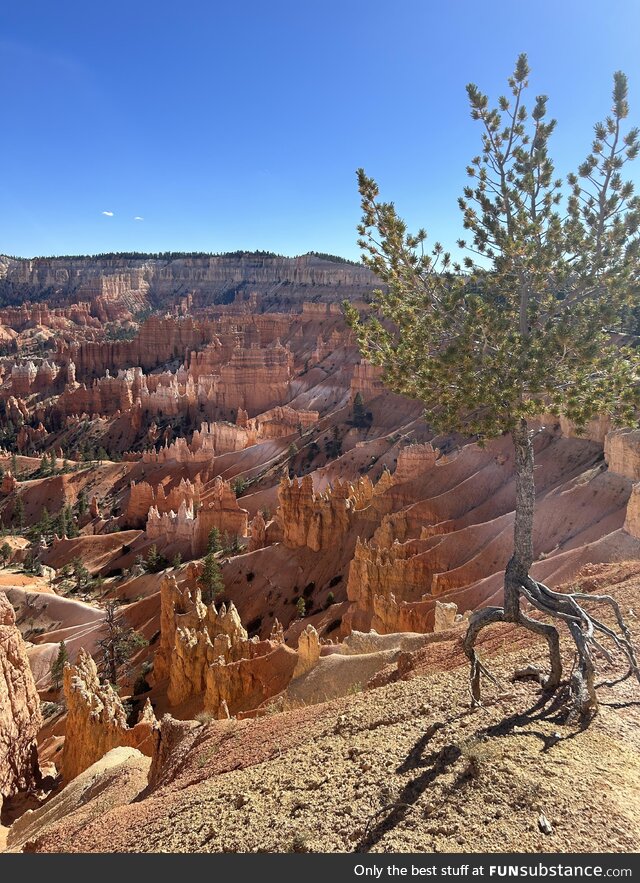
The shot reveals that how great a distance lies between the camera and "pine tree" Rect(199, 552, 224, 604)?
35.4 metres

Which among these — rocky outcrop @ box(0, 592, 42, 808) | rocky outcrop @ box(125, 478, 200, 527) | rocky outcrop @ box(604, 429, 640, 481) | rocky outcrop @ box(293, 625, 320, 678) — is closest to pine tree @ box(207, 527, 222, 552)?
rocky outcrop @ box(125, 478, 200, 527)

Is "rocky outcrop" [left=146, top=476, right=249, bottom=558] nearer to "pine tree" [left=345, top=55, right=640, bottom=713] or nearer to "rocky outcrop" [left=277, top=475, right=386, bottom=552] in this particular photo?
"rocky outcrop" [left=277, top=475, right=386, bottom=552]

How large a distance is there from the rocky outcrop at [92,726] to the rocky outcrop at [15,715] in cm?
124

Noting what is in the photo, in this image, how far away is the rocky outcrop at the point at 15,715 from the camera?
1791cm

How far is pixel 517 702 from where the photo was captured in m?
7.58

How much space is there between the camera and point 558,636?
773cm

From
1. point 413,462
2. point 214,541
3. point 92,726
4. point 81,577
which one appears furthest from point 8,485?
point 92,726

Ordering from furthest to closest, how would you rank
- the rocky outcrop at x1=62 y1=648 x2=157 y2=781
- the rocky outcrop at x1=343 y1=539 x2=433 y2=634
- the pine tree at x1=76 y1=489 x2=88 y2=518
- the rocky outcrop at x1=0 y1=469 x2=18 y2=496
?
the rocky outcrop at x1=0 y1=469 x2=18 y2=496 → the pine tree at x1=76 y1=489 x2=88 y2=518 → the rocky outcrop at x1=343 y1=539 x2=433 y2=634 → the rocky outcrop at x1=62 y1=648 x2=157 y2=781

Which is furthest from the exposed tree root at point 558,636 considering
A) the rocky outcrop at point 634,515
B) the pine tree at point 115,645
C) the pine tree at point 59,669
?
the pine tree at point 59,669

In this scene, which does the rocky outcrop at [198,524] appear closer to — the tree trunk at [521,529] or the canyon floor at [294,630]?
the canyon floor at [294,630]

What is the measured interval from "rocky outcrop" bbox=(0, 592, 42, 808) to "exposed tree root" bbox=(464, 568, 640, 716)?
682 inches

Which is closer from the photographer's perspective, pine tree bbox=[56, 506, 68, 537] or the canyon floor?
the canyon floor
